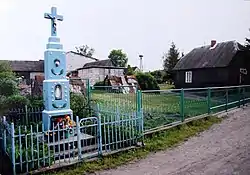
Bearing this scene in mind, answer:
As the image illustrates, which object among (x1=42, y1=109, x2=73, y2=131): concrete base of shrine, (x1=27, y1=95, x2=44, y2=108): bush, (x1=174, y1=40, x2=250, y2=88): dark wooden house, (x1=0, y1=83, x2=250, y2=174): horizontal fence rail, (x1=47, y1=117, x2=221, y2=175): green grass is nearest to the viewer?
(x1=0, y1=83, x2=250, y2=174): horizontal fence rail

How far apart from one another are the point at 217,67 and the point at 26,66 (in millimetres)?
33313

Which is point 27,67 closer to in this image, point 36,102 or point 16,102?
point 36,102

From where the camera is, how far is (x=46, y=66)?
7.29 m

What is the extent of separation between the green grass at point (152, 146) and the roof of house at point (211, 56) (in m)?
19.4

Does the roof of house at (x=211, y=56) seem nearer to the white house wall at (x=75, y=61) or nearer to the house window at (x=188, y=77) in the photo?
the house window at (x=188, y=77)

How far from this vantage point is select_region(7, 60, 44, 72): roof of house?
46891mm

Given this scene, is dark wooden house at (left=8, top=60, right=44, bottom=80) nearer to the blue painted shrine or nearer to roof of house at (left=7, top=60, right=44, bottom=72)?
roof of house at (left=7, top=60, right=44, bottom=72)

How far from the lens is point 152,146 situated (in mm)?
7309

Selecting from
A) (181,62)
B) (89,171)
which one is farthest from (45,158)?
(181,62)

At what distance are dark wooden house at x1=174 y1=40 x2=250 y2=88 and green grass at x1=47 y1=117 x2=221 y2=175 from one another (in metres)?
18.6

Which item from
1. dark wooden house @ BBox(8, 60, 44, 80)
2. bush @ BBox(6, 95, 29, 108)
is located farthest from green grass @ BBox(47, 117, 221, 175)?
dark wooden house @ BBox(8, 60, 44, 80)

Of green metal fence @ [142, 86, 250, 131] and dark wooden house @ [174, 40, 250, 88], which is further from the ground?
dark wooden house @ [174, 40, 250, 88]

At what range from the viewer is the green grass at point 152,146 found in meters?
5.84

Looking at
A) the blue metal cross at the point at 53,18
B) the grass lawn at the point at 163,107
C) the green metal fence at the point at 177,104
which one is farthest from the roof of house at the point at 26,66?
the blue metal cross at the point at 53,18
